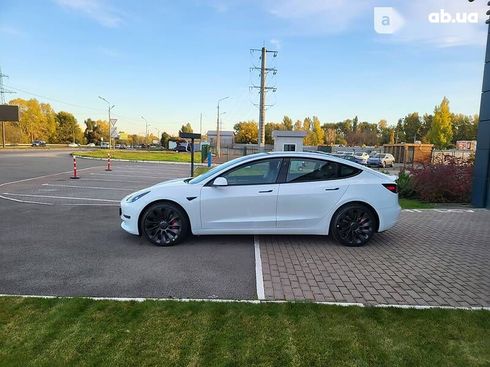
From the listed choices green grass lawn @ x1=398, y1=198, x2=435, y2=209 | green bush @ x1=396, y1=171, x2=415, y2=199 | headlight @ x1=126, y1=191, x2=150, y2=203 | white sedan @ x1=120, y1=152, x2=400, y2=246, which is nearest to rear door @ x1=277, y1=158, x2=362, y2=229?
white sedan @ x1=120, y1=152, x2=400, y2=246

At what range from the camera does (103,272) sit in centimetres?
454

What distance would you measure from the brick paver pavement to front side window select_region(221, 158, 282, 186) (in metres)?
1.10

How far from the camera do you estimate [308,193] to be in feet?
18.8

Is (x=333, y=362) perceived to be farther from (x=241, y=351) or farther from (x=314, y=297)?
(x=314, y=297)

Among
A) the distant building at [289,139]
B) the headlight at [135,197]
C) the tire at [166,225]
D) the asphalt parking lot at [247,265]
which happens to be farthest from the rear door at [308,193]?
the distant building at [289,139]

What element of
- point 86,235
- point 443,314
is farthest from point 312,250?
point 86,235

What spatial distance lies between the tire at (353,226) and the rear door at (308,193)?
0.72ft

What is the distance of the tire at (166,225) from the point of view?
5.71m

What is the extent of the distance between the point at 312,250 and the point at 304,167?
4.49ft

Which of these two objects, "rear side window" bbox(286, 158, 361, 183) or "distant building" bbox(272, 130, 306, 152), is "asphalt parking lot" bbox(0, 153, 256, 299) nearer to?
"rear side window" bbox(286, 158, 361, 183)

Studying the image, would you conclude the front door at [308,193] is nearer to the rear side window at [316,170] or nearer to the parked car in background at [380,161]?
the rear side window at [316,170]

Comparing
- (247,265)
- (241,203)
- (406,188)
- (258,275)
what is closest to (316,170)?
(241,203)

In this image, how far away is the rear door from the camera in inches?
225

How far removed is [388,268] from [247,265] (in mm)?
1958
